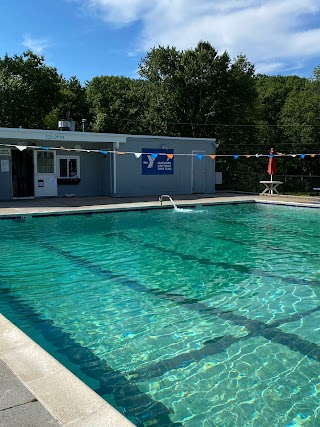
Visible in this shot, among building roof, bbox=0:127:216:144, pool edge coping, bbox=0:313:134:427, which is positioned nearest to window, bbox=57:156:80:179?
building roof, bbox=0:127:216:144

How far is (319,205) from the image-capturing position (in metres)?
14.9

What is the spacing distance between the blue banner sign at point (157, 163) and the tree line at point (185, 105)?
29.0 feet

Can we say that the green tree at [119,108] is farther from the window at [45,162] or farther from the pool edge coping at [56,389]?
the pool edge coping at [56,389]

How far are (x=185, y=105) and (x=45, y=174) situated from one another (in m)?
14.7

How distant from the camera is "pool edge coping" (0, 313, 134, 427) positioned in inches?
85.6

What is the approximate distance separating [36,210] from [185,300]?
27.7ft

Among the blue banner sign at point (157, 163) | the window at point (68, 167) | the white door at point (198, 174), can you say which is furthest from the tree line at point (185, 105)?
the window at point (68, 167)

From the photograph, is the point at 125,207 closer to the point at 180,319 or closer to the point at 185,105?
the point at 180,319

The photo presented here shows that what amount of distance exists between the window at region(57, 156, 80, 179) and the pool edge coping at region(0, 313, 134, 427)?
14374 millimetres

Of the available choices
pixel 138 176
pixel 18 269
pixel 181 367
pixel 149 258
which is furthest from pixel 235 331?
pixel 138 176

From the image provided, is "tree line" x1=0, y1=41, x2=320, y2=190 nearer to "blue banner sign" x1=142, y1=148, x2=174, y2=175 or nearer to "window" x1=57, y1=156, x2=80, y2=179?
"blue banner sign" x1=142, y1=148, x2=174, y2=175


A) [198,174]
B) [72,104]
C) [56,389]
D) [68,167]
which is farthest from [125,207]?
[72,104]

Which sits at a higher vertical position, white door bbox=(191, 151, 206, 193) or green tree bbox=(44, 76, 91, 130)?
green tree bbox=(44, 76, 91, 130)

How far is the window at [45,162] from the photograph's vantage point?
16.5 meters
